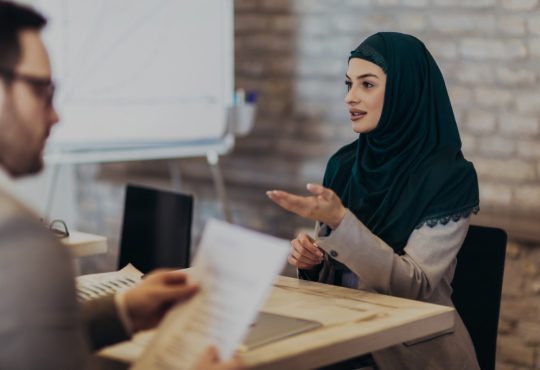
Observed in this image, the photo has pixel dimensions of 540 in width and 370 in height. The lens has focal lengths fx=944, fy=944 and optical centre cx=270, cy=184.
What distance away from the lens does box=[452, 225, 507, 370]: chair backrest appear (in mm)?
2463

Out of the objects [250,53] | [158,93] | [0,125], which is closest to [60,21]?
[158,93]

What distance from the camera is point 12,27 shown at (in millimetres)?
1244

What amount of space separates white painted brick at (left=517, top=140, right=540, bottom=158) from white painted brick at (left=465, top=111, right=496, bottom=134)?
0.13m

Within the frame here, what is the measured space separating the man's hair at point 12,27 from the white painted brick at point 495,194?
8.95 feet

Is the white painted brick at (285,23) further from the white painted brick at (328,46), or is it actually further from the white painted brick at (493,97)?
the white painted brick at (493,97)

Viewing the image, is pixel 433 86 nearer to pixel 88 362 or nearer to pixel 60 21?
pixel 88 362

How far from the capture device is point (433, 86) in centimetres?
255

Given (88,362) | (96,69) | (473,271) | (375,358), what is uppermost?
(96,69)

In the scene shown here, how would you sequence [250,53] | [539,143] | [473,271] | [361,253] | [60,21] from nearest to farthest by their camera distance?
[361,253]
[473,271]
[539,143]
[60,21]
[250,53]

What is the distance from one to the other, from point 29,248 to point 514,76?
2.81 m

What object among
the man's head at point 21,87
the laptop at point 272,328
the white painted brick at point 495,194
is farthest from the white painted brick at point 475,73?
the man's head at point 21,87

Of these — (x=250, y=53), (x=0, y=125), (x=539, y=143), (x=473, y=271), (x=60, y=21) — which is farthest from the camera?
(x=250, y=53)

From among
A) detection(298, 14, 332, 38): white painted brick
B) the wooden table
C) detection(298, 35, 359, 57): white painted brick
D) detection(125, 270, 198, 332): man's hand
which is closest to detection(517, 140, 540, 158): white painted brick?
detection(298, 35, 359, 57): white painted brick

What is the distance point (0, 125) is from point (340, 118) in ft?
10.4
